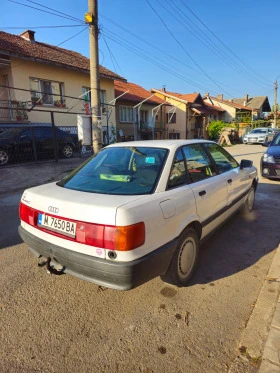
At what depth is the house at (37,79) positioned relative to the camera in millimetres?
13406

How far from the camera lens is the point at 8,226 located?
453 cm

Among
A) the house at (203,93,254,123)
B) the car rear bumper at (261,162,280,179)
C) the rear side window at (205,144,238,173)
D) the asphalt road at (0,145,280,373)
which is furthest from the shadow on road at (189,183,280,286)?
the house at (203,93,254,123)

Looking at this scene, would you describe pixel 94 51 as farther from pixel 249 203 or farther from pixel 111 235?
pixel 111 235

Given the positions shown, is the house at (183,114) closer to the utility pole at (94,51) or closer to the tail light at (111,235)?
the utility pole at (94,51)

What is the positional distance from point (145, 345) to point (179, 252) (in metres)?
0.86

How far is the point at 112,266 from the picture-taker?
6.59 ft

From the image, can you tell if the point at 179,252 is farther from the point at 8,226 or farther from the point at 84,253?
the point at 8,226

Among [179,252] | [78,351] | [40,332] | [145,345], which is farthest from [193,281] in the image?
[40,332]

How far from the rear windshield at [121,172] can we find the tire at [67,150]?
9371 mm

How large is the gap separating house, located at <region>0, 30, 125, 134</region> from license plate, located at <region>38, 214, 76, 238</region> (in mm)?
10439

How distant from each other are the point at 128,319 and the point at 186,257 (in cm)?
84

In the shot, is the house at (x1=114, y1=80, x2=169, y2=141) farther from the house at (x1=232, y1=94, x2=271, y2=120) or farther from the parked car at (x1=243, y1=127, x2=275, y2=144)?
the house at (x1=232, y1=94, x2=271, y2=120)

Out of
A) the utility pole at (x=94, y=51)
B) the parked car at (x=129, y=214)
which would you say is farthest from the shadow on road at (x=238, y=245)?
the utility pole at (x=94, y=51)

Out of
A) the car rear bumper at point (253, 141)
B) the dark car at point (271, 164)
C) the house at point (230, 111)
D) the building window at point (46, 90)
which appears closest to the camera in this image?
the dark car at point (271, 164)
